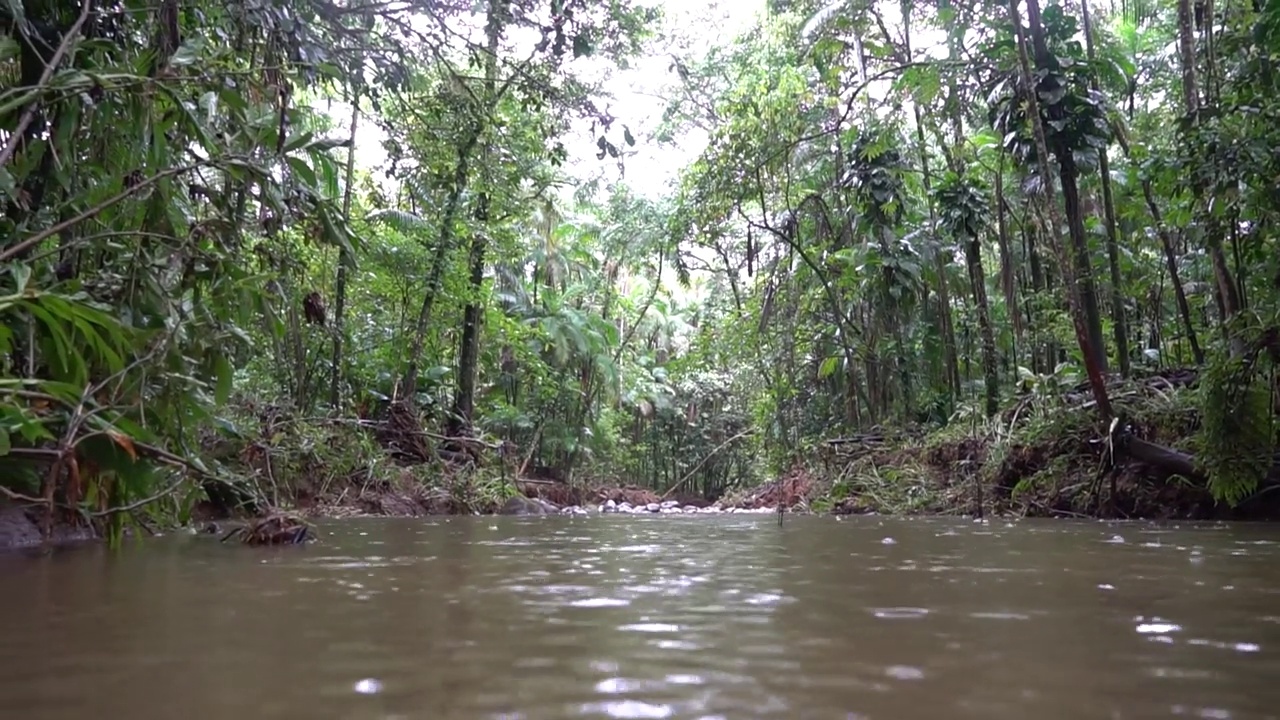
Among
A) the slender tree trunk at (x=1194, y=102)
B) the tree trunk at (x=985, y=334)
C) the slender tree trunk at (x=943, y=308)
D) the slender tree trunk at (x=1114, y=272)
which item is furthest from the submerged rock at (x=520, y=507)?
the slender tree trunk at (x=1194, y=102)

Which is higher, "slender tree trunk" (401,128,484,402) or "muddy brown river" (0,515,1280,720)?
"slender tree trunk" (401,128,484,402)

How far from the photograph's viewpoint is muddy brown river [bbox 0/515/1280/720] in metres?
1.23

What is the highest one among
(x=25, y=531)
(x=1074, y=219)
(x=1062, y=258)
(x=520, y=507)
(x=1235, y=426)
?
(x=1074, y=219)

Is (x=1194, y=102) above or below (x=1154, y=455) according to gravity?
above

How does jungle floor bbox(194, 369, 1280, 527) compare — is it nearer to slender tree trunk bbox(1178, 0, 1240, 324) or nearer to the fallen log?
the fallen log

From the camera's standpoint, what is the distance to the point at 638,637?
171 cm

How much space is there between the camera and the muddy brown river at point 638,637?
4.04 ft

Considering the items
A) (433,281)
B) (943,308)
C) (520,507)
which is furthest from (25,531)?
(943,308)

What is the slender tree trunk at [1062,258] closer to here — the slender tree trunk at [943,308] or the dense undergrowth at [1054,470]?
the dense undergrowth at [1054,470]

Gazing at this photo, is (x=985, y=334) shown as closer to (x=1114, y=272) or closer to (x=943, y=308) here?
(x=1114, y=272)

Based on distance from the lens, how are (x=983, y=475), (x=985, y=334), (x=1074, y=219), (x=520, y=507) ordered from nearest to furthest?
1. (x=1074, y=219)
2. (x=983, y=475)
3. (x=520, y=507)
4. (x=985, y=334)

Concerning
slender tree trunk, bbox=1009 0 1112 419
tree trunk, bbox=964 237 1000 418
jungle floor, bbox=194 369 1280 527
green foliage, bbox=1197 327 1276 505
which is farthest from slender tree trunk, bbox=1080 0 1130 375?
green foliage, bbox=1197 327 1276 505

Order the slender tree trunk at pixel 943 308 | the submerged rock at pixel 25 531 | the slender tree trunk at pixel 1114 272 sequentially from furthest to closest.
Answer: the slender tree trunk at pixel 943 308, the slender tree trunk at pixel 1114 272, the submerged rock at pixel 25 531

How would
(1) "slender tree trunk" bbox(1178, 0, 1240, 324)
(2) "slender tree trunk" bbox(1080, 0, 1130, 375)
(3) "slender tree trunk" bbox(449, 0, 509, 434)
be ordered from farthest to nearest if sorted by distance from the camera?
1. (3) "slender tree trunk" bbox(449, 0, 509, 434)
2. (2) "slender tree trunk" bbox(1080, 0, 1130, 375)
3. (1) "slender tree trunk" bbox(1178, 0, 1240, 324)
